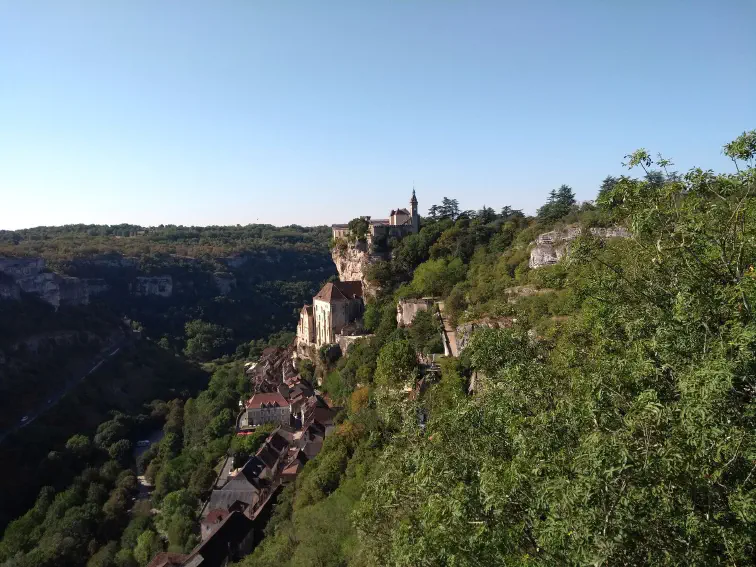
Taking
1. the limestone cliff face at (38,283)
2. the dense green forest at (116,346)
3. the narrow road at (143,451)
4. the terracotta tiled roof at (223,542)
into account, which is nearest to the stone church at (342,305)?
the dense green forest at (116,346)

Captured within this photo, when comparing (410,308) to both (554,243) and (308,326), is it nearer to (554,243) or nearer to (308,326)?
(554,243)

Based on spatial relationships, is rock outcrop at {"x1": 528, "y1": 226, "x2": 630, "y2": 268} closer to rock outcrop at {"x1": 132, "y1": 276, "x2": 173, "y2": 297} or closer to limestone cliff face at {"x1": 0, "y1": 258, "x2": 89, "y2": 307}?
limestone cliff face at {"x1": 0, "y1": 258, "x2": 89, "y2": 307}

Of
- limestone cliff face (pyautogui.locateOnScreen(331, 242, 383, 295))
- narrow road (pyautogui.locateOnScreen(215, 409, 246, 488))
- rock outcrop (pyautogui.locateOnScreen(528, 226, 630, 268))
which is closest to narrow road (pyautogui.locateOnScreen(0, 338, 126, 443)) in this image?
narrow road (pyautogui.locateOnScreen(215, 409, 246, 488))

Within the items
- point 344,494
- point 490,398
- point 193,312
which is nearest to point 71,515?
point 344,494

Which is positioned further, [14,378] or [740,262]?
[14,378]

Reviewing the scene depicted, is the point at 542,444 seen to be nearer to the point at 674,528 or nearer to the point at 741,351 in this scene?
the point at 674,528

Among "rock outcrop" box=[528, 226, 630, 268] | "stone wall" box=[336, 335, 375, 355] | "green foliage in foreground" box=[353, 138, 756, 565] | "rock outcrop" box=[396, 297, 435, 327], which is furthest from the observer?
"stone wall" box=[336, 335, 375, 355]
